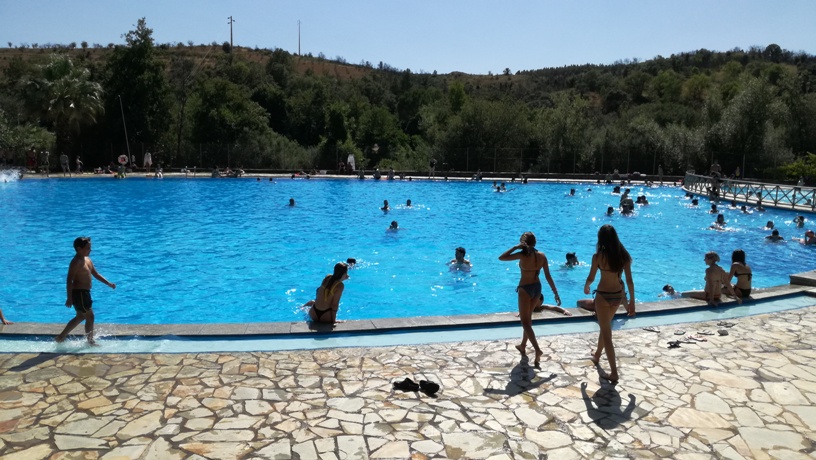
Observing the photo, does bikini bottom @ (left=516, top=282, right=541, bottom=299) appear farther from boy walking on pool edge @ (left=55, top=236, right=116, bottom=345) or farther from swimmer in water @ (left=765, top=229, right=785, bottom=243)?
swimmer in water @ (left=765, top=229, right=785, bottom=243)

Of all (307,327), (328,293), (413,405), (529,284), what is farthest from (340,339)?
(529,284)

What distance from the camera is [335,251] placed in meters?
17.9

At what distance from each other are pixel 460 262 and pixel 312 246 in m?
5.45

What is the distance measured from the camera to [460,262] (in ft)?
50.8

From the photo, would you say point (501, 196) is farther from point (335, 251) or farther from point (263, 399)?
point (263, 399)

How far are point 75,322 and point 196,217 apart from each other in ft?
57.6

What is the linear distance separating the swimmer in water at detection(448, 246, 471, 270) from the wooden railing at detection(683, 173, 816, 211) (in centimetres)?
1874

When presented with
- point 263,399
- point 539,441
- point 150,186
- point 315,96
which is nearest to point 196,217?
point 150,186

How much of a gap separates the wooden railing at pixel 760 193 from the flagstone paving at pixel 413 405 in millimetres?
23135

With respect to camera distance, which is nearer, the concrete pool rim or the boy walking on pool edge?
the boy walking on pool edge

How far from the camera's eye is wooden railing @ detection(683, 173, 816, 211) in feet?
86.9

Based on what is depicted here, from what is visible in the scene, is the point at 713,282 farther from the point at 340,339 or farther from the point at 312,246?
the point at 312,246

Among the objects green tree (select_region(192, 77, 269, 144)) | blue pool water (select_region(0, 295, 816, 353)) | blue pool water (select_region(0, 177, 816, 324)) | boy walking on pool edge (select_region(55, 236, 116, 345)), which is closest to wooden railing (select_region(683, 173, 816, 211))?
blue pool water (select_region(0, 177, 816, 324))

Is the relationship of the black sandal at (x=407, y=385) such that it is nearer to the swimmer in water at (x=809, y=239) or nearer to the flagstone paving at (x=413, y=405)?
the flagstone paving at (x=413, y=405)
